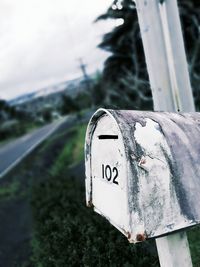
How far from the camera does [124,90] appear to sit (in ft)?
67.6

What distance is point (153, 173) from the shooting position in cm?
139

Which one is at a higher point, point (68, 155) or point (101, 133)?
point (101, 133)

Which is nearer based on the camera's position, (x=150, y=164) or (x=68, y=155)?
(x=150, y=164)

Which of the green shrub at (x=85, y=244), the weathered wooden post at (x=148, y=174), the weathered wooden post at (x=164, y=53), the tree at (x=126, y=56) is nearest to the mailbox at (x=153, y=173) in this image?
the weathered wooden post at (x=148, y=174)

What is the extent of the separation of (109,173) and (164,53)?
115cm

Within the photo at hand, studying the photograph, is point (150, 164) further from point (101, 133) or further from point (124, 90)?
point (124, 90)

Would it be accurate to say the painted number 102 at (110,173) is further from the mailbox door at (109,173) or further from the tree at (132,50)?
the tree at (132,50)

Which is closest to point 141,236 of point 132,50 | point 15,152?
point 132,50

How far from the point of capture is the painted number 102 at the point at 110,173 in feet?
5.22

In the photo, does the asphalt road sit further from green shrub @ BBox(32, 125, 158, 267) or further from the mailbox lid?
the mailbox lid

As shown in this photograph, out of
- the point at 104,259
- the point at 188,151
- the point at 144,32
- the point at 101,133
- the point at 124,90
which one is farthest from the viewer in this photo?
the point at 124,90

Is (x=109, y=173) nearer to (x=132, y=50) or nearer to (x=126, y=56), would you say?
(x=132, y=50)

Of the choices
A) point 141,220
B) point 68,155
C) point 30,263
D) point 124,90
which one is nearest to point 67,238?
point 30,263

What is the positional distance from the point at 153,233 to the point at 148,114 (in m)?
0.54
